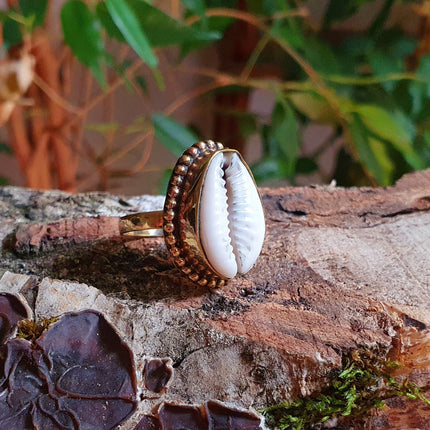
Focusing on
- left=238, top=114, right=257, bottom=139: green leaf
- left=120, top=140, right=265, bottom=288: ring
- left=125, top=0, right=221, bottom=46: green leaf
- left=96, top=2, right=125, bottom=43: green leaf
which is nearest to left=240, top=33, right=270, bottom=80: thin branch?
left=238, top=114, right=257, bottom=139: green leaf

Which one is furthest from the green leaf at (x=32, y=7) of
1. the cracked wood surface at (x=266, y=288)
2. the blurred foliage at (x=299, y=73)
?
the cracked wood surface at (x=266, y=288)

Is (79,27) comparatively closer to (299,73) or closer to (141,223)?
(141,223)

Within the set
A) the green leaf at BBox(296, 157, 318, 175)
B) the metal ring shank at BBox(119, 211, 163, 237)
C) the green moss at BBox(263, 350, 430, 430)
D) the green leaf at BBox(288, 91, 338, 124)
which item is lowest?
the green leaf at BBox(296, 157, 318, 175)

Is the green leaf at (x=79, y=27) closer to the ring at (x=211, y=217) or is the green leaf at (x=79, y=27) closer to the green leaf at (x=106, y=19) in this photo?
the green leaf at (x=106, y=19)

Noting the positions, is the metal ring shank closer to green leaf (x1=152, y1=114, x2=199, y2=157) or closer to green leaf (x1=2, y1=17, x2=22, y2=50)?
green leaf (x1=152, y1=114, x2=199, y2=157)

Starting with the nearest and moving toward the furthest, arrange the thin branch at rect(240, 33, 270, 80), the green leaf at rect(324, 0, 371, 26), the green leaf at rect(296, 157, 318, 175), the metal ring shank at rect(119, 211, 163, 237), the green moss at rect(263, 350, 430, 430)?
1. the green moss at rect(263, 350, 430, 430)
2. the metal ring shank at rect(119, 211, 163, 237)
3. the thin branch at rect(240, 33, 270, 80)
4. the green leaf at rect(324, 0, 371, 26)
5. the green leaf at rect(296, 157, 318, 175)

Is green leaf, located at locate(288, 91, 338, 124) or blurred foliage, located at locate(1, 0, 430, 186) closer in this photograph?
blurred foliage, located at locate(1, 0, 430, 186)
